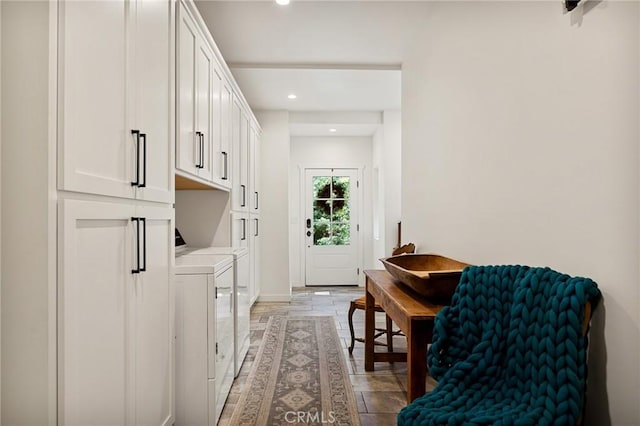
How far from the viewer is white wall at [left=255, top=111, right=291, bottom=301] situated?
5113mm

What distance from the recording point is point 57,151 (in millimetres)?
987

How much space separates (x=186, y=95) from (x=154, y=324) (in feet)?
3.95

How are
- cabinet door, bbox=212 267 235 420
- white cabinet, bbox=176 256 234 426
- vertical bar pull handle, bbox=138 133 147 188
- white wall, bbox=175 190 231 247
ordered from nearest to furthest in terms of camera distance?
vertical bar pull handle, bbox=138 133 147 188 → white cabinet, bbox=176 256 234 426 → cabinet door, bbox=212 267 235 420 → white wall, bbox=175 190 231 247

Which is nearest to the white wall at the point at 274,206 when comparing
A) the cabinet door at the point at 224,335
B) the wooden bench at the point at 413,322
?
the cabinet door at the point at 224,335

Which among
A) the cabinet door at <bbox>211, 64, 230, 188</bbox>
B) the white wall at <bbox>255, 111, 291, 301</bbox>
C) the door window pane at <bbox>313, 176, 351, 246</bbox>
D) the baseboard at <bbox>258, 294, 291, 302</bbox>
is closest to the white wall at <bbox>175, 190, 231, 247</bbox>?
the cabinet door at <bbox>211, 64, 230, 188</bbox>

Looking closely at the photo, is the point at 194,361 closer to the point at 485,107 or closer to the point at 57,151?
the point at 57,151

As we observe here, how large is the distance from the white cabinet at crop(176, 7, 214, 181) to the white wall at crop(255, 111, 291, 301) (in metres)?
2.49

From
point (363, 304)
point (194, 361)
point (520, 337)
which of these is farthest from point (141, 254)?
point (363, 304)

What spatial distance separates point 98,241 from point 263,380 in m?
1.79

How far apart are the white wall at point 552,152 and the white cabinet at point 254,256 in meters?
2.48

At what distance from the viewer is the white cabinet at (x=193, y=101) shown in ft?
6.57

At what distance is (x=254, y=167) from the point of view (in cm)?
457

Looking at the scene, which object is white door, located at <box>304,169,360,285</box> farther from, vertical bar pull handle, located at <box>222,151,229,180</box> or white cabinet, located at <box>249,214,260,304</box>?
vertical bar pull handle, located at <box>222,151,229,180</box>

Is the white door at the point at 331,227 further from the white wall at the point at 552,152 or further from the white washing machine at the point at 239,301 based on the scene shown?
the white wall at the point at 552,152
